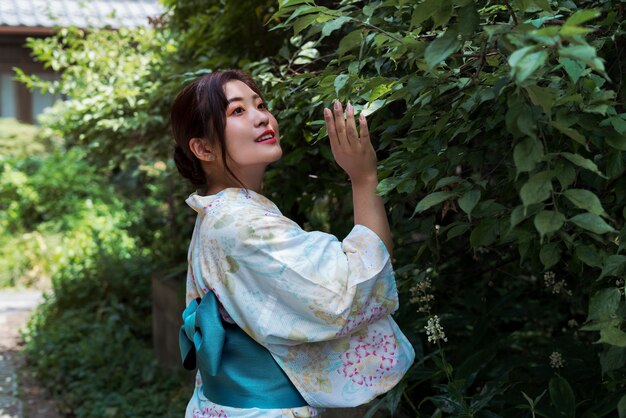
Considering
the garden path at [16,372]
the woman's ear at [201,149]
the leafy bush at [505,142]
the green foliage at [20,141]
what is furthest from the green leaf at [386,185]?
the green foliage at [20,141]

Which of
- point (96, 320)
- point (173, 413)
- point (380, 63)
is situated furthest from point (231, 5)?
point (96, 320)

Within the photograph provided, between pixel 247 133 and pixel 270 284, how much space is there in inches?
15.4

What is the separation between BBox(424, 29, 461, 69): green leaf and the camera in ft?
4.39

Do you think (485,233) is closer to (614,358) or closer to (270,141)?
→ (614,358)

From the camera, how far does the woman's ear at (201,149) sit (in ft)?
6.56

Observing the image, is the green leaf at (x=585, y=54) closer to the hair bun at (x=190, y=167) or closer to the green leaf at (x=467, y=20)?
the green leaf at (x=467, y=20)

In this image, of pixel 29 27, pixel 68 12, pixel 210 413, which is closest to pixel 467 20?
pixel 210 413

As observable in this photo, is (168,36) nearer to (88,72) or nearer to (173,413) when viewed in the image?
(88,72)

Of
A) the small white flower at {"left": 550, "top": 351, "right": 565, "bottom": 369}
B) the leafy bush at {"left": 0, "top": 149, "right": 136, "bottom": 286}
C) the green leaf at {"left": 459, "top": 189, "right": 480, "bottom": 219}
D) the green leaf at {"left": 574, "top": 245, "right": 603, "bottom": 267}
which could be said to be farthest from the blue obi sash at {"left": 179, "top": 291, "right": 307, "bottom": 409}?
the leafy bush at {"left": 0, "top": 149, "right": 136, "bottom": 286}

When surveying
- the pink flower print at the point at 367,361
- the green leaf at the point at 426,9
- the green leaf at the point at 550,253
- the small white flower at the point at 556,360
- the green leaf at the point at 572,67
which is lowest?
the small white flower at the point at 556,360

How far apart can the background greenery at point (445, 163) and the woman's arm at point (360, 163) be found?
2.6 inches

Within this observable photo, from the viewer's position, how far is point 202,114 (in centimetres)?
197

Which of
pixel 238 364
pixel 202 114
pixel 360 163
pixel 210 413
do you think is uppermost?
pixel 202 114

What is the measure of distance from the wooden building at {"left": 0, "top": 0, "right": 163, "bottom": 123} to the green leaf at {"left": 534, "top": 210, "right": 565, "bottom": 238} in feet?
35.8
